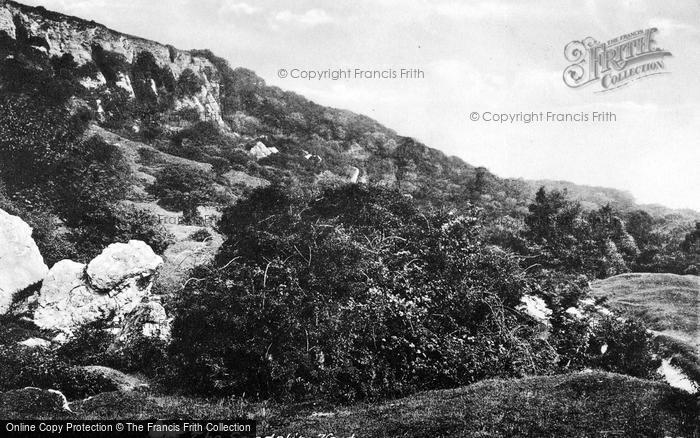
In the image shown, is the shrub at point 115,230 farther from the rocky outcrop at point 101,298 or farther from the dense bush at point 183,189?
the dense bush at point 183,189

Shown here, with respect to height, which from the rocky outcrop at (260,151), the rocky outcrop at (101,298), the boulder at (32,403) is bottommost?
the boulder at (32,403)

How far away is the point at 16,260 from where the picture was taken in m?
9.38

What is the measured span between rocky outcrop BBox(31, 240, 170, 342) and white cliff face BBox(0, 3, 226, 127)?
519 inches

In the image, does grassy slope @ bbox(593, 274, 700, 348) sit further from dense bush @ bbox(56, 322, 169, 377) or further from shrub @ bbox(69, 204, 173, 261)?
shrub @ bbox(69, 204, 173, 261)

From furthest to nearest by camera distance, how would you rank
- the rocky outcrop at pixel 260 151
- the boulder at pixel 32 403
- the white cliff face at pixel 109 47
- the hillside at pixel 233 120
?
the rocky outcrop at pixel 260 151 → the hillside at pixel 233 120 → the white cliff face at pixel 109 47 → the boulder at pixel 32 403

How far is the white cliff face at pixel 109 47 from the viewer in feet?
59.0

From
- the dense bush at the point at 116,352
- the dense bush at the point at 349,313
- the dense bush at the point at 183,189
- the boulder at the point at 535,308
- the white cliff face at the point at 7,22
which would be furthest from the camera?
the white cliff face at the point at 7,22

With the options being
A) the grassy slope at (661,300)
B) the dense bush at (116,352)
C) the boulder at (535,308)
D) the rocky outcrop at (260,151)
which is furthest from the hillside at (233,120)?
the dense bush at (116,352)

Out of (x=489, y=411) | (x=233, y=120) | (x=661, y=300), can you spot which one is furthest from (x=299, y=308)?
(x=233, y=120)

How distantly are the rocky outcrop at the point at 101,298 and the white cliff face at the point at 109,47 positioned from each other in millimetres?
13180

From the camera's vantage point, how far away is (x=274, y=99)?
30859mm

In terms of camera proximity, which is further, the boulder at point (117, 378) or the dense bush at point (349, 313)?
the dense bush at point (349, 313)

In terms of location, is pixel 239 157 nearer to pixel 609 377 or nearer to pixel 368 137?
pixel 368 137

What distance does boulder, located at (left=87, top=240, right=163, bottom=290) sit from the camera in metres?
9.48
